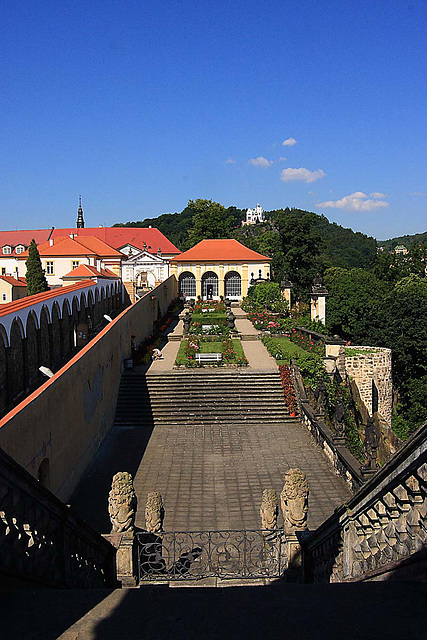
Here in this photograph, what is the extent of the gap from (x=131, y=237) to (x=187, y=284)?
1547cm

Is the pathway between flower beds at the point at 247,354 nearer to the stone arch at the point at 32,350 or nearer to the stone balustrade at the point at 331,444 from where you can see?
the stone balustrade at the point at 331,444

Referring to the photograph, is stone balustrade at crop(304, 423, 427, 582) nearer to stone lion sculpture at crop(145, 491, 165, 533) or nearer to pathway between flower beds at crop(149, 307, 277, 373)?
stone lion sculpture at crop(145, 491, 165, 533)

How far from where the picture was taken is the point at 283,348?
24.5 metres

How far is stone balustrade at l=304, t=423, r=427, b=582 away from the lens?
132 inches

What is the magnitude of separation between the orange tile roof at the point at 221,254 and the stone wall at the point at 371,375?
27.2 m

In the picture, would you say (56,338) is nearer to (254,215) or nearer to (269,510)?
(269,510)

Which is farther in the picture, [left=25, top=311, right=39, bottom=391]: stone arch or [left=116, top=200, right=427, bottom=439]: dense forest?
[left=116, top=200, right=427, bottom=439]: dense forest

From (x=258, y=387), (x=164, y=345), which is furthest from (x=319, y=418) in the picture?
(x=164, y=345)

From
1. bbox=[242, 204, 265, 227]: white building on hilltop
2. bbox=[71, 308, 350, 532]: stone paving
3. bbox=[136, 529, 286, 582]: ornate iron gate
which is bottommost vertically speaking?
bbox=[71, 308, 350, 532]: stone paving

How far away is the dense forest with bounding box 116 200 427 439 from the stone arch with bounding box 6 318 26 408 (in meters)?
16.9

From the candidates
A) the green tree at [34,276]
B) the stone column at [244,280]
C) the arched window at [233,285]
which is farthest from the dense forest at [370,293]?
the green tree at [34,276]

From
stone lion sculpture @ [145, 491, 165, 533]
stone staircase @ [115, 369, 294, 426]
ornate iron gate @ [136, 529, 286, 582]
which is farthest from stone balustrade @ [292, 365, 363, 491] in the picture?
stone lion sculpture @ [145, 491, 165, 533]

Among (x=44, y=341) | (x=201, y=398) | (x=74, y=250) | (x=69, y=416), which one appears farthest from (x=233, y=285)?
(x=69, y=416)

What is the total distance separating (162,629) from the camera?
9.42 feet
